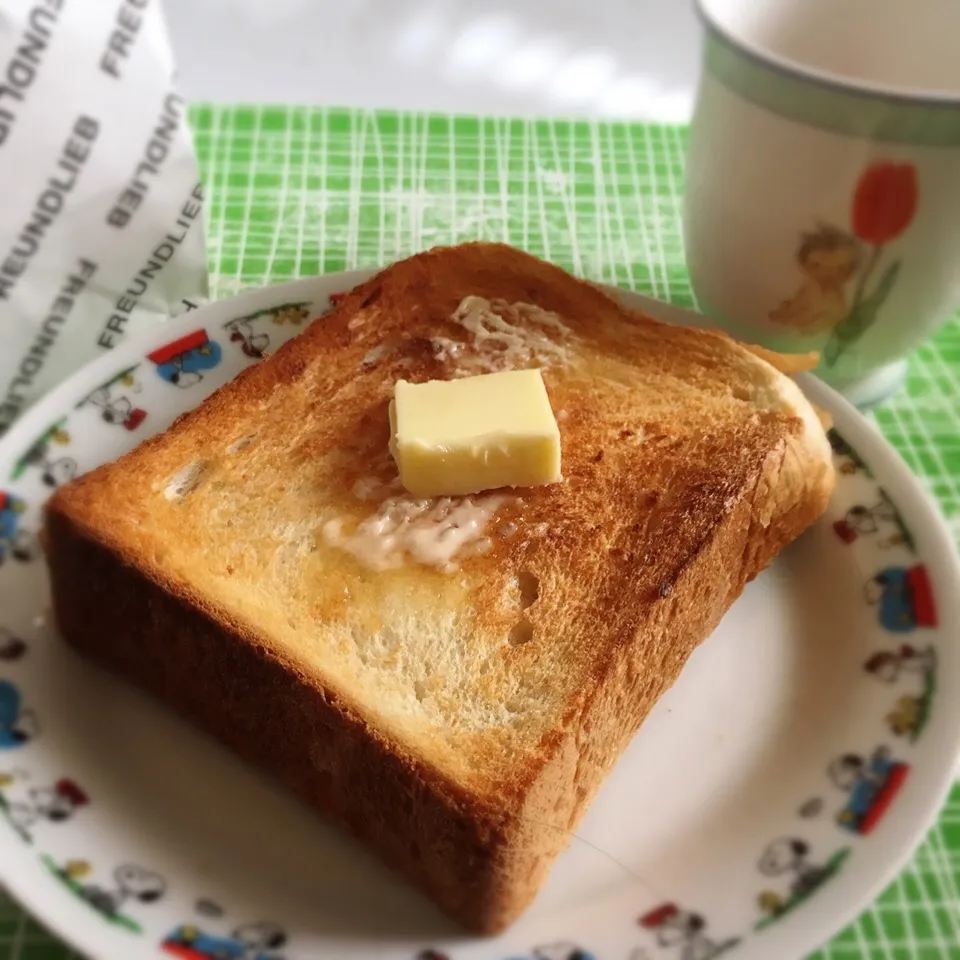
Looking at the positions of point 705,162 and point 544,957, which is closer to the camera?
point 544,957

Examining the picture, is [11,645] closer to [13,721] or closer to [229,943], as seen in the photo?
[13,721]

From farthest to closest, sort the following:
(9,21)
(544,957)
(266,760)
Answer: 1. (9,21)
2. (266,760)
3. (544,957)

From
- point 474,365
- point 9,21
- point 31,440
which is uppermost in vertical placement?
point 9,21

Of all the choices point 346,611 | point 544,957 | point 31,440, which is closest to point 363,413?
point 346,611

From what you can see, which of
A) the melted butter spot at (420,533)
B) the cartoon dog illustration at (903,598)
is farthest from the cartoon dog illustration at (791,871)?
the melted butter spot at (420,533)

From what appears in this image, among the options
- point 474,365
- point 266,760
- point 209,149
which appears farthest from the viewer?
point 209,149

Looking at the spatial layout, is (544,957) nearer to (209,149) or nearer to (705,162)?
(705,162)

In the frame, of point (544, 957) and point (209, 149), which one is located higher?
point (209, 149)
